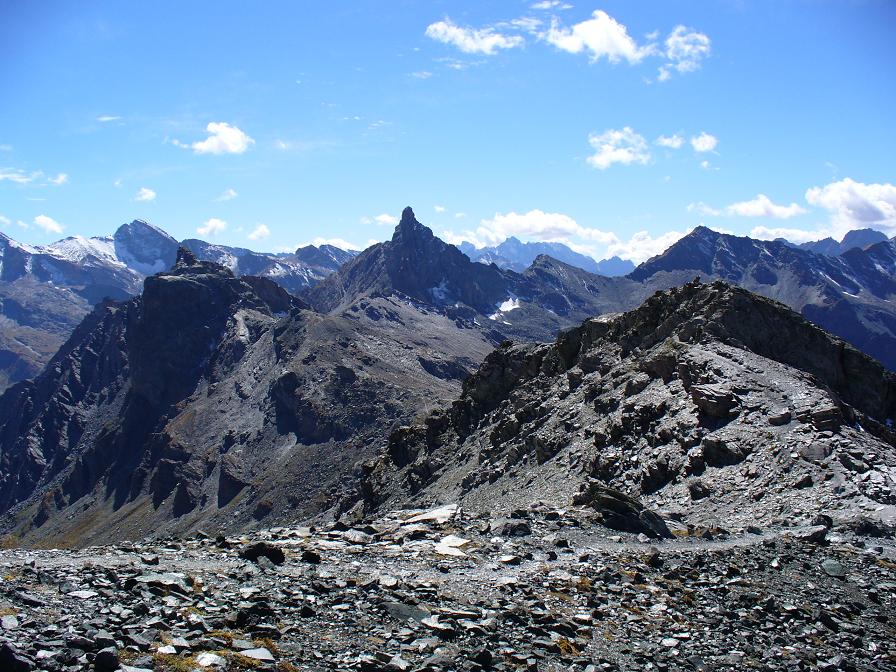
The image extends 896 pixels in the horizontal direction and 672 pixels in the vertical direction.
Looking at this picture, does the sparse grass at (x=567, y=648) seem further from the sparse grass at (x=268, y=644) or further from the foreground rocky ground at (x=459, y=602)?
the sparse grass at (x=268, y=644)

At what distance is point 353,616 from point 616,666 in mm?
6229

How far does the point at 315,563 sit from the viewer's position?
2183cm

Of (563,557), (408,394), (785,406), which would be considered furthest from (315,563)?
(408,394)

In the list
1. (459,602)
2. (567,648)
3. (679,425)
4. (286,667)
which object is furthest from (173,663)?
(679,425)

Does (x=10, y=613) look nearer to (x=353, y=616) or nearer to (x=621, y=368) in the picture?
(x=353, y=616)

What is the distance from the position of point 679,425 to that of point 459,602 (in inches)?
954

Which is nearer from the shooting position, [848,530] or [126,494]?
[848,530]

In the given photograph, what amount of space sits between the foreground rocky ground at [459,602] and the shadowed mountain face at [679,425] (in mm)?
4236

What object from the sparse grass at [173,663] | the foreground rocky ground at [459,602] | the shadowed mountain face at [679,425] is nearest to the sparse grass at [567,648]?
the foreground rocky ground at [459,602]

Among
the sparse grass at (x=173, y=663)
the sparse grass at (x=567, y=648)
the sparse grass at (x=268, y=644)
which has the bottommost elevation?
the sparse grass at (x=567, y=648)

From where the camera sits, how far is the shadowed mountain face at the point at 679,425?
31906mm

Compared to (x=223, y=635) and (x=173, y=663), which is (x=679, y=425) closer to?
(x=223, y=635)

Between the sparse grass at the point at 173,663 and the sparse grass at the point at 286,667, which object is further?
the sparse grass at the point at 286,667

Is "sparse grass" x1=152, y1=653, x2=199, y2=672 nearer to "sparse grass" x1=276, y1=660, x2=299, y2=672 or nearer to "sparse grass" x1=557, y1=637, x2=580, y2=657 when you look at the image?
"sparse grass" x1=276, y1=660, x2=299, y2=672
